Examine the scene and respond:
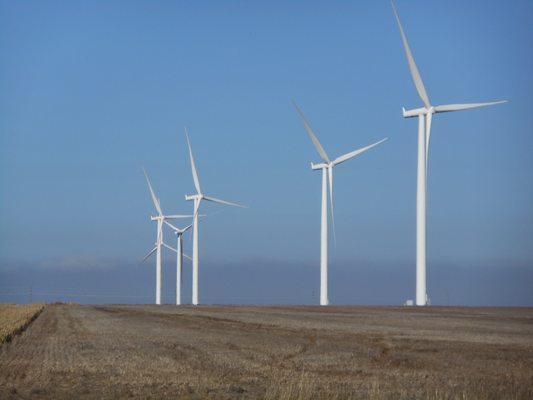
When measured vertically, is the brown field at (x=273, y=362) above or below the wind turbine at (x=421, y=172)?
below

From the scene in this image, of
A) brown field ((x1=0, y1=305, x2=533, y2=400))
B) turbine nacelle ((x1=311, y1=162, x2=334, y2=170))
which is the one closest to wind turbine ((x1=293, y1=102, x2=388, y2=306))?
turbine nacelle ((x1=311, y1=162, x2=334, y2=170))

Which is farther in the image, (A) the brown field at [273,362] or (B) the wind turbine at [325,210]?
(B) the wind turbine at [325,210]

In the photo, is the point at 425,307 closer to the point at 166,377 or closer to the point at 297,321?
the point at 297,321

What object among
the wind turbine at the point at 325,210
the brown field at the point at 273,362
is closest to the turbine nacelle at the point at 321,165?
the wind turbine at the point at 325,210

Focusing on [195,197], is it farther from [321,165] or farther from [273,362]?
[273,362]

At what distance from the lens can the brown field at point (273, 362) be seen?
26.8m

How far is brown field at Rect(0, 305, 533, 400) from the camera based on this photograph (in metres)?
26.8

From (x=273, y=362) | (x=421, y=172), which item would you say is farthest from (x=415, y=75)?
(x=273, y=362)

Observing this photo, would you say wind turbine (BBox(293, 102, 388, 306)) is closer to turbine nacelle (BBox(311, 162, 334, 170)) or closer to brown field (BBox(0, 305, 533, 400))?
turbine nacelle (BBox(311, 162, 334, 170))

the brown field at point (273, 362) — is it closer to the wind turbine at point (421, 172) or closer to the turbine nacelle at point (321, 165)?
the wind turbine at point (421, 172)

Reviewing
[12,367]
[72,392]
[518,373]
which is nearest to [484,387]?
[518,373]

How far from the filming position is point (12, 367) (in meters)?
32.7

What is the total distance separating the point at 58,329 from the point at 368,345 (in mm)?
22025

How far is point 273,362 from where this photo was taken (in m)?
34.9
